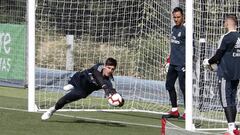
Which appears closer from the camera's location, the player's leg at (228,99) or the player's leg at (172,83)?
the player's leg at (228,99)

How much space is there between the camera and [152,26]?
18656 mm

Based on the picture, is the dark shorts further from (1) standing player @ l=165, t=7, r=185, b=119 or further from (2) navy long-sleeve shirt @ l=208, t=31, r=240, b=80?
(1) standing player @ l=165, t=7, r=185, b=119

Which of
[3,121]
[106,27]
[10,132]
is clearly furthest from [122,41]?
[10,132]

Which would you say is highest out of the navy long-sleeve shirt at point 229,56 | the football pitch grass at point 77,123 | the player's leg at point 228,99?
the navy long-sleeve shirt at point 229,56

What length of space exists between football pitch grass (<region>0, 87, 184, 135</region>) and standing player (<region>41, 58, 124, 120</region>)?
431mm

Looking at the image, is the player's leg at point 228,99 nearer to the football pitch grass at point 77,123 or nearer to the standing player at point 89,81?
the football pitch grass at point 77,123

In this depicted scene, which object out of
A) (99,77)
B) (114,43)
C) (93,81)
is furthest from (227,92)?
(114,43)

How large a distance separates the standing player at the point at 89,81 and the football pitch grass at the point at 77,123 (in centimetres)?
43

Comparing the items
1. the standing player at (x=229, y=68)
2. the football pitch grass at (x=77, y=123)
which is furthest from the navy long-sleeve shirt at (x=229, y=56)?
the football pitch grass at (x=77, y=123)

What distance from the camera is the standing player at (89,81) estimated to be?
13.7 metres

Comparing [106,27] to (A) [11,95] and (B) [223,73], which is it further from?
(B) [223,73]

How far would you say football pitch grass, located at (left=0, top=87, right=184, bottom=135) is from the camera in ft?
42.4

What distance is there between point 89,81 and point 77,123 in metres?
0.76

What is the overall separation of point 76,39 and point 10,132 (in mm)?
7749
